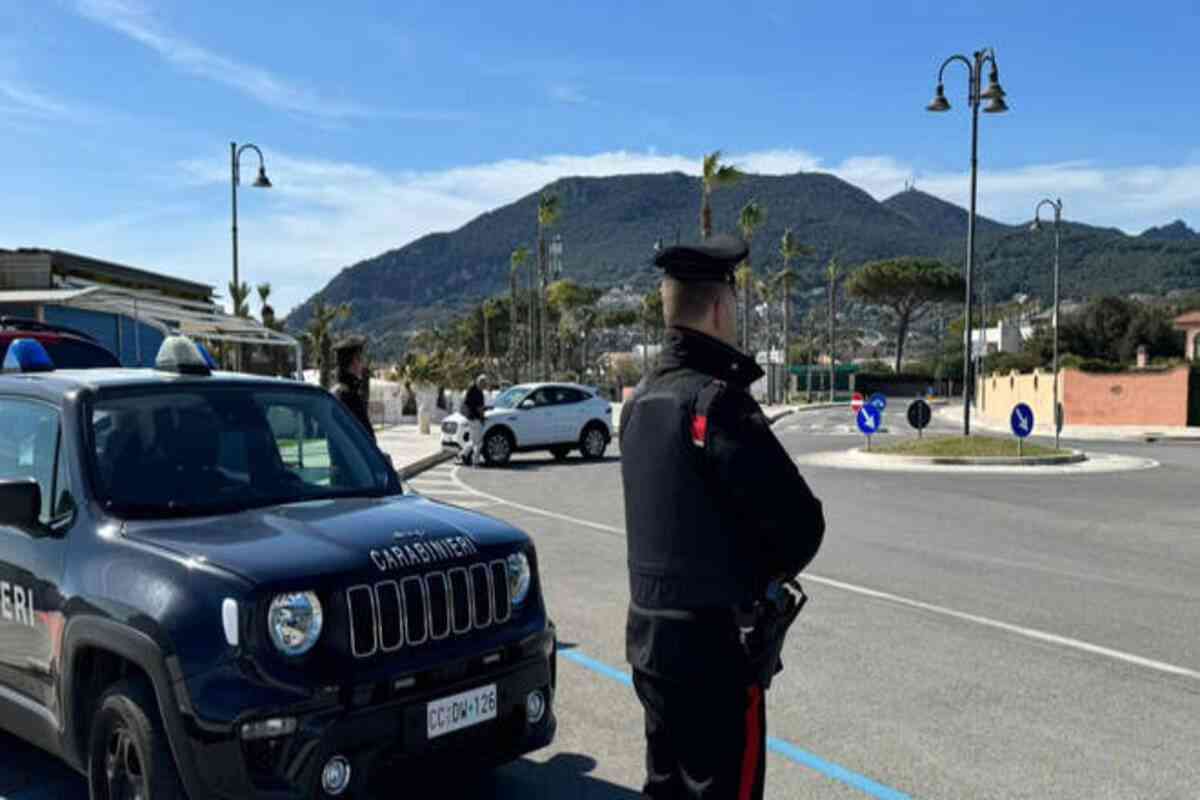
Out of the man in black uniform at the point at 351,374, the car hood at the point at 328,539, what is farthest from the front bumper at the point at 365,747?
the man in black uniform at the point at 351,374

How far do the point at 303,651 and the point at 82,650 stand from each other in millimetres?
929

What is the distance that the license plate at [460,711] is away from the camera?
11.6ft

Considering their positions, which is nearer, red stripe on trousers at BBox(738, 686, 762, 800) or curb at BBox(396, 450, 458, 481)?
red stripe on trousers at BBox(738, 686, 762, 800)

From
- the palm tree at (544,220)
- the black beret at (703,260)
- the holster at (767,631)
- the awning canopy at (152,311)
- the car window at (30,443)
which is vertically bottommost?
the holster at (767,631)

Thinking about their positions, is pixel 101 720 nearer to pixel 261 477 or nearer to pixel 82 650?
pixel 82 650

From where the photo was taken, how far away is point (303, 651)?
3.33m

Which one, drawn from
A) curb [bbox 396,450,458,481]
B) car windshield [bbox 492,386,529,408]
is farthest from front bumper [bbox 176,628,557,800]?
car windshield [bbox 492,386,529,408]

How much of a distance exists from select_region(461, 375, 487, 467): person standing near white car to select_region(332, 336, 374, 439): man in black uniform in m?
12.6

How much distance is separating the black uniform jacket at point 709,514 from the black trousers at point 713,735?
2.3 inches

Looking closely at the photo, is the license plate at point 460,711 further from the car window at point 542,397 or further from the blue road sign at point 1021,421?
the car window at point 542,397

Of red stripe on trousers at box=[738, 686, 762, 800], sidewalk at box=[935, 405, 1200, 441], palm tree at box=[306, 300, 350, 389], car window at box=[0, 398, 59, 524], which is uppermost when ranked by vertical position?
palm tree at box=[306, 300, 350, 389]

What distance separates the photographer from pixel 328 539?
12.0 ft

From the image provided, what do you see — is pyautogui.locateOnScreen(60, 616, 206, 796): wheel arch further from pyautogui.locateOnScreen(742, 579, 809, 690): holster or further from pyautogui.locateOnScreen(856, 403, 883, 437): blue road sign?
pyautogui.locateOnScreen(856, 403, 883, 437): blue road sign

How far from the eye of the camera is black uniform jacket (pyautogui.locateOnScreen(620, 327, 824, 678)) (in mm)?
2590
